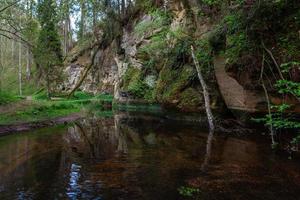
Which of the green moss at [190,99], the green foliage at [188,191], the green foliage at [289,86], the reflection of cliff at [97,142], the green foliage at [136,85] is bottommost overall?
the green foliage at [188,191]

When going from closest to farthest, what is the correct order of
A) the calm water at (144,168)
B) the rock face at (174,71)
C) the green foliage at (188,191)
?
the green foliage at (188,191)
the calm water at (144,168)
the rock face at (174,71)

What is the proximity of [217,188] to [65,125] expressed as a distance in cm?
1448

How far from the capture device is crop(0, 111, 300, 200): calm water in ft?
24.1

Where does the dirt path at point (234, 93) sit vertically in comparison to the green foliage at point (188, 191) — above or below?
above

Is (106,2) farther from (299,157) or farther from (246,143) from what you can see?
(299,157)

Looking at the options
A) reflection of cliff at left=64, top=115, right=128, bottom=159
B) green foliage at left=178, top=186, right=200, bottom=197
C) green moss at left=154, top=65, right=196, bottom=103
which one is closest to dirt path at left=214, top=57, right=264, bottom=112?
green moss at left=154, top=65, right=196, bottom=103

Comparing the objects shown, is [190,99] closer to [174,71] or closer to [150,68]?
[174,71]

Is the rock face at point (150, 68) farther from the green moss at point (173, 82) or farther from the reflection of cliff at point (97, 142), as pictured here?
the reflection of cliff at point (97, 142)

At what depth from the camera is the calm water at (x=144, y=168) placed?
24.1 ft

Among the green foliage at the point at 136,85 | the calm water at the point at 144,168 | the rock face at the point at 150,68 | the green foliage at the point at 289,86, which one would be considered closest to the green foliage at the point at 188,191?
the calm water at the point at 144,168

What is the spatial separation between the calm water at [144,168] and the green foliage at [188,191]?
12 cm

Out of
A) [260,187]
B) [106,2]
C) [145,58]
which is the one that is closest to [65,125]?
[145,58]

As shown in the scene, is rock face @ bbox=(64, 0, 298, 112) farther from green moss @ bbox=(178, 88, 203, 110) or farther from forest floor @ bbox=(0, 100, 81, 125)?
forest floor @ bbox=(0, 100, 81, 125)

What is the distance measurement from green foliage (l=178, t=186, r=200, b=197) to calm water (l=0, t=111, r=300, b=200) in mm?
124
